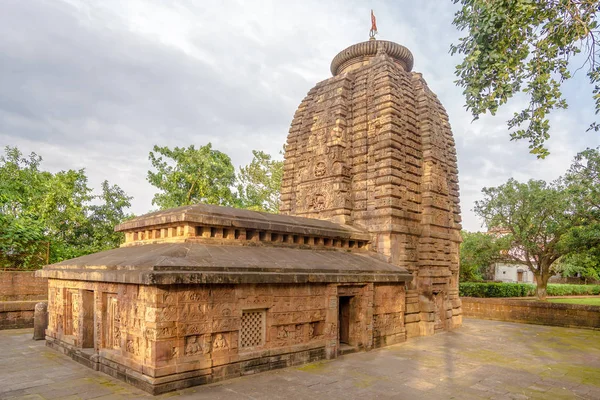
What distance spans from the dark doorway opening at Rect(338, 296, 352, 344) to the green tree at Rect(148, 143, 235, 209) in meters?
16.1

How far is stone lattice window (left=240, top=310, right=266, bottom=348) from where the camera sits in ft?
25.5

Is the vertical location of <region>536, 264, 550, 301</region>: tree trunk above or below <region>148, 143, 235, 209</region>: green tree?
below

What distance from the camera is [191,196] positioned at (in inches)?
991

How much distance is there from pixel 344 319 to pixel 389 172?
15.2ft

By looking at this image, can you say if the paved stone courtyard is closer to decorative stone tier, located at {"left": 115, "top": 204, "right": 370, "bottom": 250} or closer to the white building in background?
decorative stone tier, located at {"left": 115, "top": 204, "right": 370, "bottom": 250}

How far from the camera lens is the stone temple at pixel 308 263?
6859mm

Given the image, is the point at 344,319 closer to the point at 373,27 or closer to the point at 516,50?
the point at 516,50

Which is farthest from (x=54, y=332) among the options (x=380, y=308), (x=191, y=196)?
(x=191, y=196)

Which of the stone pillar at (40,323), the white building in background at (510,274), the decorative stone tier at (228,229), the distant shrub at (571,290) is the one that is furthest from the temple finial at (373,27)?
the white building in background at (510,274)

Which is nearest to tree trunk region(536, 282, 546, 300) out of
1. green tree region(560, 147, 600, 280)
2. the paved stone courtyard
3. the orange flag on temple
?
green tree region(560, 147, 600, 280)

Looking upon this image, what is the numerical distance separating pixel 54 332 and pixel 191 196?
16.0m

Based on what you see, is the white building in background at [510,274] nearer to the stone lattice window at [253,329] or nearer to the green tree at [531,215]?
the green tree at [531,215]

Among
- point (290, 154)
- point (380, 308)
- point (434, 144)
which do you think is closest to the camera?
point (380, 308)

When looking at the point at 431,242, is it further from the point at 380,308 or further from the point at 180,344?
the point at 180,344
